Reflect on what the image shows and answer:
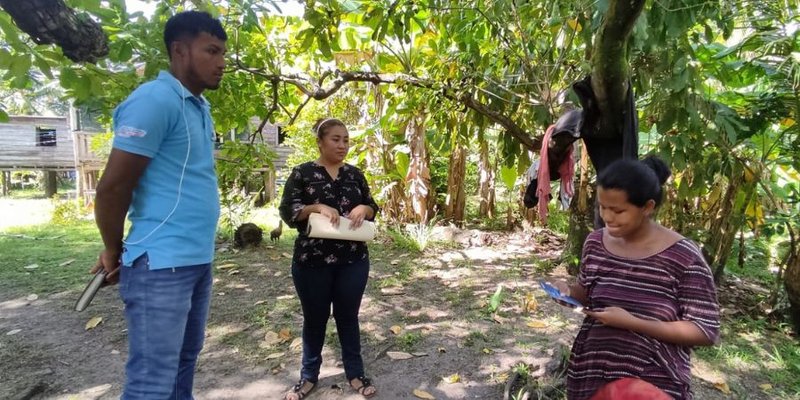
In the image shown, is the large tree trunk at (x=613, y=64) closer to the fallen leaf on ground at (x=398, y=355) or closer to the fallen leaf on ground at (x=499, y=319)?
the fallen leaf on ground at (x=398, y=355)

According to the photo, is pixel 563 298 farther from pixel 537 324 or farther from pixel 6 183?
pixel 6 183

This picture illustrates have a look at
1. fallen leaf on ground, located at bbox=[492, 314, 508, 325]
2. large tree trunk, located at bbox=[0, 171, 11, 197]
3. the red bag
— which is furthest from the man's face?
large tree trunk, located at bbox=[0, 171, 11, 197]

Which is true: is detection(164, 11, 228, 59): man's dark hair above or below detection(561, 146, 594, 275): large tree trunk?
above

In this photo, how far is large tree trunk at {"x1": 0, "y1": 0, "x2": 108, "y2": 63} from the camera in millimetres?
2072

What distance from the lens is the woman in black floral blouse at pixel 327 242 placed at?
2.41 meters

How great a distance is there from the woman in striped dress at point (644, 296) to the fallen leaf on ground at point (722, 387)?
2.01m

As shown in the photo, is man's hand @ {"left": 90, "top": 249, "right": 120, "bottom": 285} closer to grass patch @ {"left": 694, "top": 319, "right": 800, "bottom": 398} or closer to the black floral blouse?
the black floral blouse

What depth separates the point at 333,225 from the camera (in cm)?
232

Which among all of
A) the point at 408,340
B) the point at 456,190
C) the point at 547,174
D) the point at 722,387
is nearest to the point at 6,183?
the point at 456,190

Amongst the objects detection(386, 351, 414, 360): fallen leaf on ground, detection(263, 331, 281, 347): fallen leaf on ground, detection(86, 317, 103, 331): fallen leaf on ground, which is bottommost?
detection(86, 317, 103, 331): fallen leaf on ground

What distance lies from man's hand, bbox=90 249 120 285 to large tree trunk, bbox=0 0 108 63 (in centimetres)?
126

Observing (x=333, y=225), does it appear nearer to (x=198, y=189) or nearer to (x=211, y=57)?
(x=198, y=189)

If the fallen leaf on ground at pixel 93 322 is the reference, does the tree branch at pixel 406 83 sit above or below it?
above

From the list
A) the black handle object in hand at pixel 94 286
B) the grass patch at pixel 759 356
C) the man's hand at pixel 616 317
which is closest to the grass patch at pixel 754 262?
the grass patch at pixel 759 356
